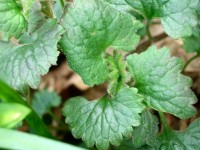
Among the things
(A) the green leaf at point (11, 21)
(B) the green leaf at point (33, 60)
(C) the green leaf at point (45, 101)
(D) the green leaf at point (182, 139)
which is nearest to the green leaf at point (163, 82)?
(D) the green leaf at point (182, 139)

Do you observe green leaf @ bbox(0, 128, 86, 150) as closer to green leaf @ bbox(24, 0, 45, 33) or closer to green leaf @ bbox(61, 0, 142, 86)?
green leaf @ bbox(61, 0, 142, 86)

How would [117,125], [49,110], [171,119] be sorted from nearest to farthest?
[117,125]
[171,119]
[49,110]

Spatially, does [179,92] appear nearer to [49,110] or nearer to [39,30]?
[39,30]

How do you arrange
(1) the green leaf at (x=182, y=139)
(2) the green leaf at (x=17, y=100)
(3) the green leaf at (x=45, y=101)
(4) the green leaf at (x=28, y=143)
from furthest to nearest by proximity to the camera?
(3) the green leaf at (x=45, y=101) → (1) the green leaf at (x=182, y=139) → (2) the green leaf at (x=17, y=100) → (4) the green leaf at (x=28, y=143)

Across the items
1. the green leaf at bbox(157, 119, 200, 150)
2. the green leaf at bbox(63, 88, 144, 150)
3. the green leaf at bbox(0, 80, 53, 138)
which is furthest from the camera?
the green leaf at bbox(157, 119, 200, 150)

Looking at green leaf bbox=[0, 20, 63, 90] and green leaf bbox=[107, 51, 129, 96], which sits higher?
green leaf bbox=[0, 20, 63, 90]

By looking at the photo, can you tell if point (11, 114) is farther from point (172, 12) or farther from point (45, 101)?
point (45, 101)

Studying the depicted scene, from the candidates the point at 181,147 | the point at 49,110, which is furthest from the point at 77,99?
the point at 49,110

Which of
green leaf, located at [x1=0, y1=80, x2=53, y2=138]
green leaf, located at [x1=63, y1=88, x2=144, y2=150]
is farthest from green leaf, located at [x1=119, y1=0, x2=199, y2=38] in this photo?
green leaf, located at [x1=0, y1=80, x2=53, y2=138]

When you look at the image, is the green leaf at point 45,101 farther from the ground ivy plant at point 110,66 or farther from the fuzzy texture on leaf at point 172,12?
the fuzzy texture on leaf at point 172,12
